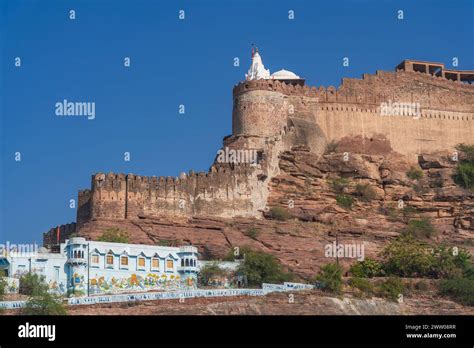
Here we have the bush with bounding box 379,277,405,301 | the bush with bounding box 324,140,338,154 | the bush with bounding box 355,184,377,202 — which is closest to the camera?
the bush with bounding box 379,277,405,301

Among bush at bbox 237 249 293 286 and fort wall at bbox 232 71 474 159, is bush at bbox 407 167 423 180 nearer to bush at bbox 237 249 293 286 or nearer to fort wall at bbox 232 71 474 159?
fort wall at bbox 232 71 474 159

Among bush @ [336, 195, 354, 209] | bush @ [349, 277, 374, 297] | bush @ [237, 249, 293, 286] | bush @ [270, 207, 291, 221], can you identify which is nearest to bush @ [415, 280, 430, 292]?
bush @ [349, 277, 374, 297]

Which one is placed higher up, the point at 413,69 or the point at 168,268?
the point at 413,69

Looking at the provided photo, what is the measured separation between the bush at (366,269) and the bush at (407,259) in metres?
0.56

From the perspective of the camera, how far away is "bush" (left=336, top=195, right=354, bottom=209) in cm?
8269

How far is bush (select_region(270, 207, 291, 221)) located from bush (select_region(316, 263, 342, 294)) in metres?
8.38

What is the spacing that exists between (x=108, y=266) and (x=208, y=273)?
5870 mm

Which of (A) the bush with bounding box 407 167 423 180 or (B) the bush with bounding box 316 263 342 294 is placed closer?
(B) the bush with bounding box 316 263 342 294

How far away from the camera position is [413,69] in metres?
96.8

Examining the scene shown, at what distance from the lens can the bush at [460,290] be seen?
7175 centimetres
